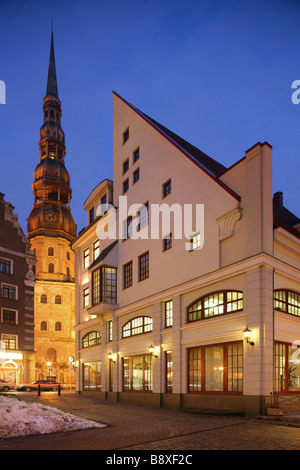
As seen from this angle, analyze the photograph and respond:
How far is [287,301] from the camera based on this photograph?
2083 centimetres

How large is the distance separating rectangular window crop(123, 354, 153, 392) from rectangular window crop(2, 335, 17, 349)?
82.7 feet

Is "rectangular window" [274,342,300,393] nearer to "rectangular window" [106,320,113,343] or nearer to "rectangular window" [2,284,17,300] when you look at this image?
"rectangular window" [106,320,113,343]

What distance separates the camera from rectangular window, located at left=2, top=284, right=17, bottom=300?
51.8m

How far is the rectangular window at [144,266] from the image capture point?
93.6ft

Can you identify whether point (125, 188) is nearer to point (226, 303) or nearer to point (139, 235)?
point (139, 235)

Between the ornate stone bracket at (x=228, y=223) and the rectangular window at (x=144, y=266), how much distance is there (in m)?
8.08

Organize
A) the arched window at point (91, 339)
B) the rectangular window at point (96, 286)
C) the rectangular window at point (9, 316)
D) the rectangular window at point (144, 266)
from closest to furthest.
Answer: the rectangular window at point (144, 266) → the rectangular window at point (96, 286) → the arched window at point (91, 339) → the rectangular window at point (9, 316)

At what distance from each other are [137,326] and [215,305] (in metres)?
8.81

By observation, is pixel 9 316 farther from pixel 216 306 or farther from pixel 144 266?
pixel 216 306

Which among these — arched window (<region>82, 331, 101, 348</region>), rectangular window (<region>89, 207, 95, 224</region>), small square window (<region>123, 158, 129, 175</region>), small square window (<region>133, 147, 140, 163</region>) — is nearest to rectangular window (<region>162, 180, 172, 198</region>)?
small square window (<region>133, 147, 140, 163</region>)

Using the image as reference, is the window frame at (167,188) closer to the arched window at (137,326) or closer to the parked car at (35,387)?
the arched window at (137,326)

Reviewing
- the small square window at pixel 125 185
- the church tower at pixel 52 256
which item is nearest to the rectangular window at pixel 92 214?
the small square window at pixel 125 185

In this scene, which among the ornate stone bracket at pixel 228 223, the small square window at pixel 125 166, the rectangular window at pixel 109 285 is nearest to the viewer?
the ornate stone bracket at pixel 228 223

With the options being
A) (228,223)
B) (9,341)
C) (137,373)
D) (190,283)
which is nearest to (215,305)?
(190,283)
